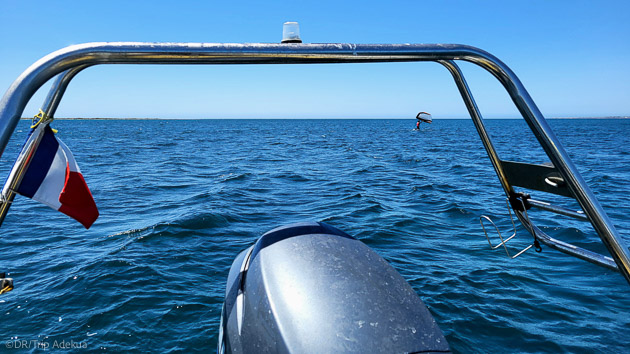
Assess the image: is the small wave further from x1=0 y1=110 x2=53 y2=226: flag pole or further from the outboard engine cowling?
x1=0 y1=110 x2=53 y2=226: flag pole

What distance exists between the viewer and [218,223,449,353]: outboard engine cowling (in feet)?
5.42

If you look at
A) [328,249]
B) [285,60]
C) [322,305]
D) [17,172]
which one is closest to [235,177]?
[328,249]

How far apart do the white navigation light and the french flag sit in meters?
0.95

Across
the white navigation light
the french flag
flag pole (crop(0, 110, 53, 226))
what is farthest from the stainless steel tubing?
flag pole (crop(0, 110, 53, 226))

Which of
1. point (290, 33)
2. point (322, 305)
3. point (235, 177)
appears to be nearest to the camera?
point (290, 33)

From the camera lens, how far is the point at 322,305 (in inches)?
68.6

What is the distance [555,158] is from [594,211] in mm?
250

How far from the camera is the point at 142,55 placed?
127 cm

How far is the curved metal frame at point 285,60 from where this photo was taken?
1.14 metres

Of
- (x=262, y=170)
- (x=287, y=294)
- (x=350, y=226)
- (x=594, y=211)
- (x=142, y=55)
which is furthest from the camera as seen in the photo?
(x=262, y=170)

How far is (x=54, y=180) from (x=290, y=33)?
1.04m

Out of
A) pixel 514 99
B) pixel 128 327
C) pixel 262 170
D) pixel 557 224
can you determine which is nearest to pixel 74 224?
pixel 128 327

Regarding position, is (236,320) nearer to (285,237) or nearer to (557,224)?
(285,237)

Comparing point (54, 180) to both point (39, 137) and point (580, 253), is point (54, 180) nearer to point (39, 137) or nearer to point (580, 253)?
point (39, 137)
